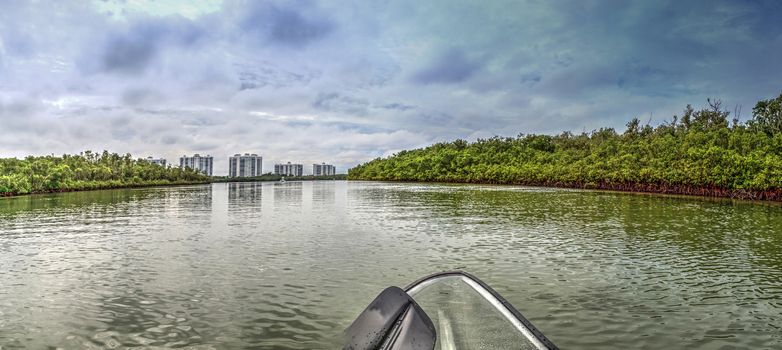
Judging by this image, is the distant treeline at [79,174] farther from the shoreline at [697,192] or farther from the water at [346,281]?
the shoreline at [697,192]

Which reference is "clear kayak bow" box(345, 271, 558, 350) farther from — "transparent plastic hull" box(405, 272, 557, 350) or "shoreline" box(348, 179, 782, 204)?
"shoreline" box(348, 179, 782, 204)

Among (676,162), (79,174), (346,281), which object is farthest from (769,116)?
(79,174)

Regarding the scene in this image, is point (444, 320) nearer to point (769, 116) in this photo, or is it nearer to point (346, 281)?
point (346, 281)

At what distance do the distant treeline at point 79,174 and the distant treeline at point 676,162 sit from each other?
3001 inches

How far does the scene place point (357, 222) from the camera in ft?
68.9

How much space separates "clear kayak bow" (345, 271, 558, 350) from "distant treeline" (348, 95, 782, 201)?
4339 cm

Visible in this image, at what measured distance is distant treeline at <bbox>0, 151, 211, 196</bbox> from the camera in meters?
59.0

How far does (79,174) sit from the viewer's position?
8131cm

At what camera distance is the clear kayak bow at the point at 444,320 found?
2.78 meters

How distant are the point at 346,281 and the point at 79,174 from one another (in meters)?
91.6

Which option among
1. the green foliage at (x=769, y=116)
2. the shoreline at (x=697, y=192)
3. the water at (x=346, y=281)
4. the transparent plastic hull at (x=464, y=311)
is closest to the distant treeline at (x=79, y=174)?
the water at (x=346, y=281)

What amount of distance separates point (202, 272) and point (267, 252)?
2726mm

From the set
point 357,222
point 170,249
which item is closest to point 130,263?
point 170,249

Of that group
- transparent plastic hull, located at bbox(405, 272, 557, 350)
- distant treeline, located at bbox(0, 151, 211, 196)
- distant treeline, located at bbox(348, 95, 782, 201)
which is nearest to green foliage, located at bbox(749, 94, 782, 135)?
distant treeline, located at bbox(348, 95, 782, 201)
